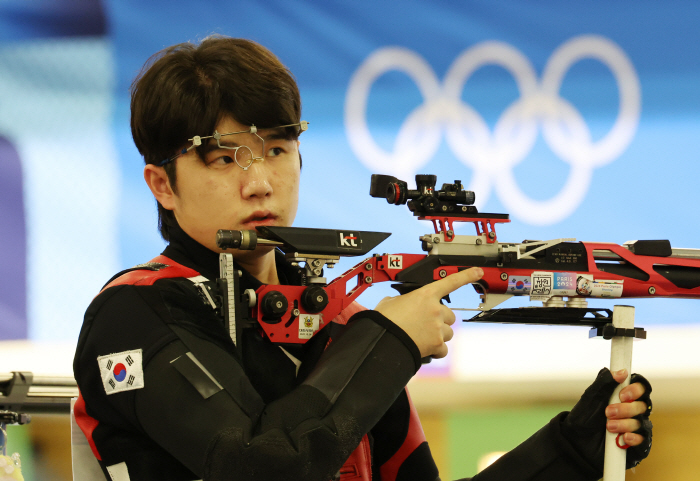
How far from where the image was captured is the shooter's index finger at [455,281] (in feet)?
3.76

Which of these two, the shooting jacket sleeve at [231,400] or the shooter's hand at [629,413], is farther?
the shooter's hand at [629,413]

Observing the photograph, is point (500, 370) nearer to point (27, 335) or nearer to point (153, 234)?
point (153, 234)

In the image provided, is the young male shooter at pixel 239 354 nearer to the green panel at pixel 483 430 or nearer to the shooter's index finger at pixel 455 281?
the shooter's index finger at pixel 455 281

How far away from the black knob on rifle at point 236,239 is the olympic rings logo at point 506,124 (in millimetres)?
1250

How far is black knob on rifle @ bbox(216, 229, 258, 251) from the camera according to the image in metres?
1.01

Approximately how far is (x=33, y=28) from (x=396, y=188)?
148cm

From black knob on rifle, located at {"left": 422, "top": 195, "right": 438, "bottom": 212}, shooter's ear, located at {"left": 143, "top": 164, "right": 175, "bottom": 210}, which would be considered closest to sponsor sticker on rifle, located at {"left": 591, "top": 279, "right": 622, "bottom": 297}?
black knob on rifle, located at {"left": 422, "top": 195, "right": 438, "bottom": 212}

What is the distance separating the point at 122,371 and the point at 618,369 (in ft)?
2.59

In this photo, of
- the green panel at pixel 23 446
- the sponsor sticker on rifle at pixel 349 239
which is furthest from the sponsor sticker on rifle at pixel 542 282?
the green panel at pixel 23 446

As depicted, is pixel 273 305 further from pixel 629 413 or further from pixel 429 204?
pixel 629 413

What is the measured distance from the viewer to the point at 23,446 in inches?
80.3

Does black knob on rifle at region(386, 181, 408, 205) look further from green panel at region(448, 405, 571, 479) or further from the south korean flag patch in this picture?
green panel at region(448, 405, 571, 479)

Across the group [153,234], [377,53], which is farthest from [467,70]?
[153,234]

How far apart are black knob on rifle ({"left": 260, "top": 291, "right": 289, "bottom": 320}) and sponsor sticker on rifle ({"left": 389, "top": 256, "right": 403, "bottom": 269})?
0.68ft
